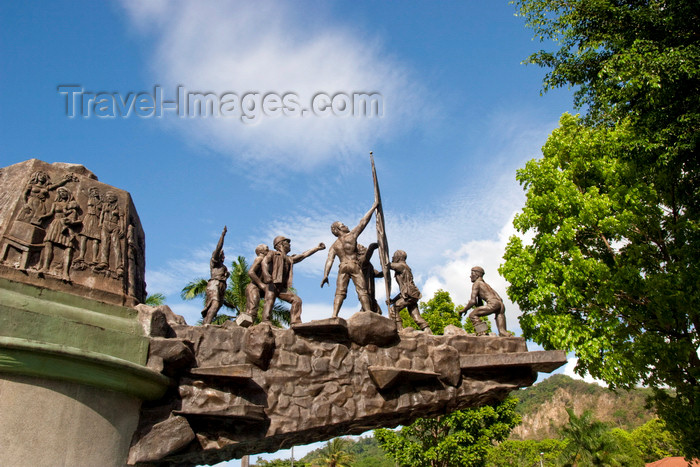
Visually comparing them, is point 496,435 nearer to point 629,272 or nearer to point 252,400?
point 629,272

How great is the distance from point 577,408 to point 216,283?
78814mm

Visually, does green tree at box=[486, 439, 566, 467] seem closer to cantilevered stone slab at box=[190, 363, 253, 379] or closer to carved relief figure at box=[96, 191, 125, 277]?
cantilevered stone slab at box=[190, 363, 253, 379]

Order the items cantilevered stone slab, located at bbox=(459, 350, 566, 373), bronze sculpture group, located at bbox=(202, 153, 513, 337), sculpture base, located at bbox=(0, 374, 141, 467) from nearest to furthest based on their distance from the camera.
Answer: sculpture base, located at bbox=(0, 374, 141, 467) < cantilevered stone slab, located at bbox=(459, 350, 566, 373) < bronze sculpture group, located at bbox=(202, 153, 513, 337)

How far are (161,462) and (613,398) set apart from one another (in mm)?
80902

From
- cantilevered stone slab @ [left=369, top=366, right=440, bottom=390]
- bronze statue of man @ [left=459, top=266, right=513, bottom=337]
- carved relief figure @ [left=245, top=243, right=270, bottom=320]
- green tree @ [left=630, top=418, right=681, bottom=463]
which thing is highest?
carved relief figure @ [left=245, top=243, right=270, bottom=320]

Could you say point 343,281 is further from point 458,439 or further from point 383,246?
point 458,439

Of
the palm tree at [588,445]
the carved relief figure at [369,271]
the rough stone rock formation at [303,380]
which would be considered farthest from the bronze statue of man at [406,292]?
the palm tree at [588,445]

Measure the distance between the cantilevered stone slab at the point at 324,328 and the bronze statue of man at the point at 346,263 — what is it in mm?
738

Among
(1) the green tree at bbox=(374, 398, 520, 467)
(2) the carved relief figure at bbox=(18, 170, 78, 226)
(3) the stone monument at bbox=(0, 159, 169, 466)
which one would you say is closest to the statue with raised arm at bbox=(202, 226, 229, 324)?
(3) the stone monument at bbox=(0, 159, 169, 466)

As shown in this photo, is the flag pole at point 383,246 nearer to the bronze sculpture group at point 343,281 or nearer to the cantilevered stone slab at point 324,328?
the bronze sculpture group at point 343,281

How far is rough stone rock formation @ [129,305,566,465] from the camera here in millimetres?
6805

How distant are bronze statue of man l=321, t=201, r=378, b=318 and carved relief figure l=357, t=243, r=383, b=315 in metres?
0.19

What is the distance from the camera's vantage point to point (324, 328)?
7777 mm

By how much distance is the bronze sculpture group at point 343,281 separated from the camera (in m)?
8.74
